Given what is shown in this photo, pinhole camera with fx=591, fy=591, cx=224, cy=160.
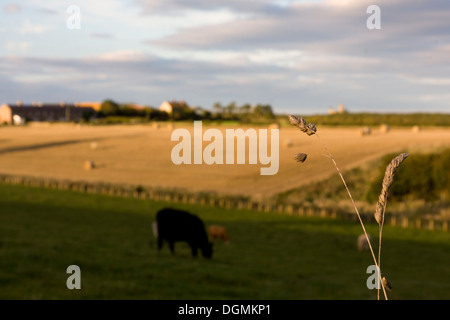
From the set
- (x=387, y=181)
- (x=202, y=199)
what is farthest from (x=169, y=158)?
(x=387, y=181)

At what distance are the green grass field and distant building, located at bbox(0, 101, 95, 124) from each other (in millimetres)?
126300

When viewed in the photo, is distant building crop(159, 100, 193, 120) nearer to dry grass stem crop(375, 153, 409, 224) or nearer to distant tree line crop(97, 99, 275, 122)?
distant tree line crop(97, 99, 275, 122)

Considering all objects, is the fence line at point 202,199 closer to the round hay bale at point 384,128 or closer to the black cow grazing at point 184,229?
the black cow grazing at point 184,229

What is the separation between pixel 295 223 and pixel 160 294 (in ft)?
91.0

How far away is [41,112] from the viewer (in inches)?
6988

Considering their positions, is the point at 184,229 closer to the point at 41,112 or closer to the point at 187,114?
the point at 187,114

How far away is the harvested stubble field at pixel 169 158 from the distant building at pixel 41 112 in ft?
195

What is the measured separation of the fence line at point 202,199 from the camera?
1785 inches

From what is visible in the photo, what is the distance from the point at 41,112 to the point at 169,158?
110 metres

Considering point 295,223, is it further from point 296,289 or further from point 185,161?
point 185,161

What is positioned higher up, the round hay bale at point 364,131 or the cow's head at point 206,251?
the round hay bale at point 364,131

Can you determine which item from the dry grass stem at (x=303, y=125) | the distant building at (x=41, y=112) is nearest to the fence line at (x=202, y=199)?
the dry grass stem at (x=303, y=125)

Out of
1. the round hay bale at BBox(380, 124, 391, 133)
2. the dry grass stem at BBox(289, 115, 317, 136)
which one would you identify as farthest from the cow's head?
the round hay bale at BBox(380, 124, 391, 133)

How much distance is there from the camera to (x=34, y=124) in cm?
15088
